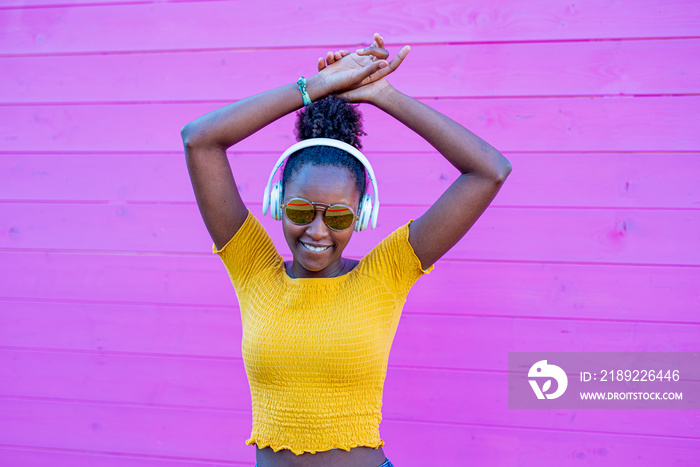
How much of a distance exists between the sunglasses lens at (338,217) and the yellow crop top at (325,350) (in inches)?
5.9

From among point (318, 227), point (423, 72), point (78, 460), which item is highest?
point (423, 72)

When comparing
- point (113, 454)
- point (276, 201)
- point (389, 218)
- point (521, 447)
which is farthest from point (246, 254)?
point (113, 454)

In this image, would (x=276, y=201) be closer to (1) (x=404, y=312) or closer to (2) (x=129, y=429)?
(1) (x=404, y=312)

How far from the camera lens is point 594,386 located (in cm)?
246

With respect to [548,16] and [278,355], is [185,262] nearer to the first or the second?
[278,355]

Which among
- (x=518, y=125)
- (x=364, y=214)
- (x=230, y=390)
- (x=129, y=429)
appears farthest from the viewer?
(x=129, y=429)

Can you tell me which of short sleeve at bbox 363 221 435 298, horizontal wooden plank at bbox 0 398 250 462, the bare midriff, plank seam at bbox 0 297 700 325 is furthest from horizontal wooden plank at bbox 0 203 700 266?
the bare midriff

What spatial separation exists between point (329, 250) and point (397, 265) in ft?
0.64

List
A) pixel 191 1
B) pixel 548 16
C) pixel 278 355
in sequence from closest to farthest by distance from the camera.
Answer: pixel 278 355, pixel 548 16, pixel 191 1

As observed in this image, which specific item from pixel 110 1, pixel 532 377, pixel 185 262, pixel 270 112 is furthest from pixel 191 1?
pixel 532 377

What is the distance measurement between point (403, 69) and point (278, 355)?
4.86 ft

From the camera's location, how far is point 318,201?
1553mm

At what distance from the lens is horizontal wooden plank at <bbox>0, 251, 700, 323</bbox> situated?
2412mm

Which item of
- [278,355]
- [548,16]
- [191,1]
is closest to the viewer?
[278,355]
